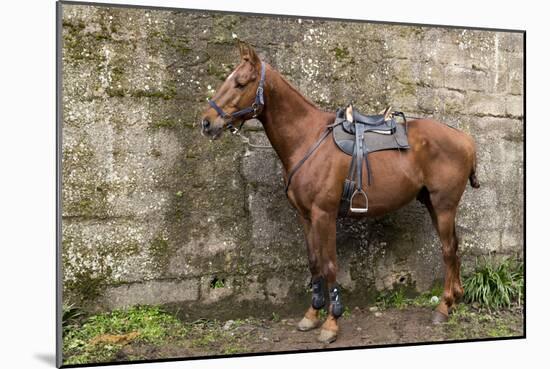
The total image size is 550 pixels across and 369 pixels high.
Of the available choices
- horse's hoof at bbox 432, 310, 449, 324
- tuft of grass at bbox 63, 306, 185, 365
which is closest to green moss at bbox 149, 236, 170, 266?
tuft of grass at bbox 63, 306, 185, 365

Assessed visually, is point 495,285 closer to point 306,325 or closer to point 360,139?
point 306,325

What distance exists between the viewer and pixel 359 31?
5.13 meters

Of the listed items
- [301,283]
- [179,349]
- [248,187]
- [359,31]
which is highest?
[359,31]

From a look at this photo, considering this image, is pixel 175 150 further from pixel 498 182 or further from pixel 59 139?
pixel 498 182

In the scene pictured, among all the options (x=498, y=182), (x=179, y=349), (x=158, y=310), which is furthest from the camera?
(x=498, y=182)

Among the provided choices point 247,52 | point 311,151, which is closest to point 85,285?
point 311,151

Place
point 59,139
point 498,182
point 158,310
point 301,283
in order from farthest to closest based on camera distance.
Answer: point 498,182 → point 301,283 → point 158,310 → point 59,139

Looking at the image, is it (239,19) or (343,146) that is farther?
(239,19)

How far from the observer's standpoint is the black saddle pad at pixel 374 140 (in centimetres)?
447

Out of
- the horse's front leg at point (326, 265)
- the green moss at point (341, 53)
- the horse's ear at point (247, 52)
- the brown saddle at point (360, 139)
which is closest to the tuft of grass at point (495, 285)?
the horse's front leg at point (326, 265)

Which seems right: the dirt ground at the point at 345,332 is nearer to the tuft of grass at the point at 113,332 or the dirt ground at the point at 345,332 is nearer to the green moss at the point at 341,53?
the tuft of grass at the point at 113,332

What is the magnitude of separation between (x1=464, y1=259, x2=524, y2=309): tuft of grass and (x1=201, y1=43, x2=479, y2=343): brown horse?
0.49 metres

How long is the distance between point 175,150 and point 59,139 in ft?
3.02

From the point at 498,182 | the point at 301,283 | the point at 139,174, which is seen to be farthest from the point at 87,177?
the point at 498,182
